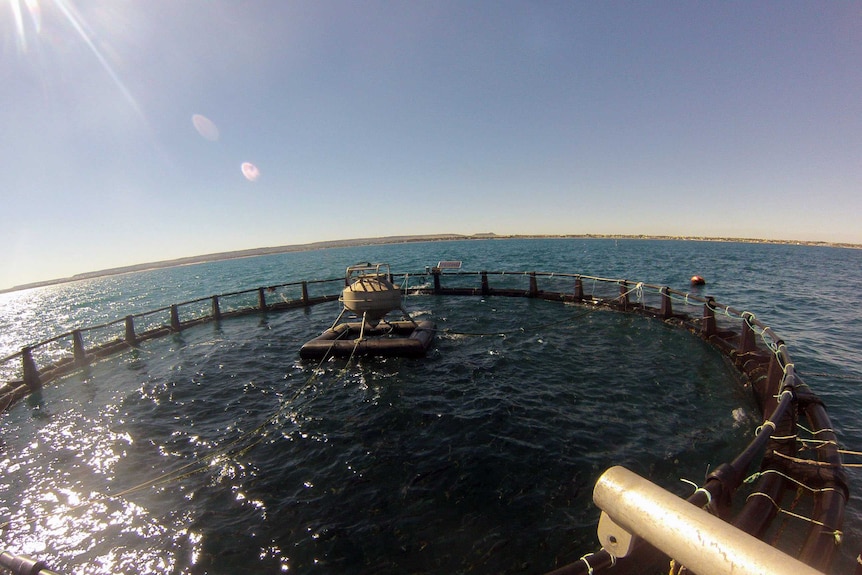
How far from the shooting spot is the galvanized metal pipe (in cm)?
107

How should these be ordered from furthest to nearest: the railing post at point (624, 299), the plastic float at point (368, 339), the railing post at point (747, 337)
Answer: the railing post at point (624, 299) → the plastic float at point (368, 339) → the railing post at point (747, 337)

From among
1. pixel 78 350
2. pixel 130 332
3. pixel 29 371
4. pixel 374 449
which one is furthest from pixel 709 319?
pixel 130 332

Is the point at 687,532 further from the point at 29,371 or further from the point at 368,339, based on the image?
the point at 29,371

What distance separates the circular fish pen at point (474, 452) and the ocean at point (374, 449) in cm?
5

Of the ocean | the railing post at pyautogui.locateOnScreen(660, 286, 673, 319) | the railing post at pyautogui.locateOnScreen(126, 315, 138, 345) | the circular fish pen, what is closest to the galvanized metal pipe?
the circular fish pen

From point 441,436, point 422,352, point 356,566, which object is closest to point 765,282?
point 422,352

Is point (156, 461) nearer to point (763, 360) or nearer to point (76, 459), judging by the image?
point (76, 459)

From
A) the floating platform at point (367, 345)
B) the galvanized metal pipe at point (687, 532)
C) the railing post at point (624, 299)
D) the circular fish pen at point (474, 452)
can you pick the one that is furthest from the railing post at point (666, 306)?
the galvanized metal pipe at point (687, 532)

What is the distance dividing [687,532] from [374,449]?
26.0 feet

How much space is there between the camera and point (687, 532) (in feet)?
4.45

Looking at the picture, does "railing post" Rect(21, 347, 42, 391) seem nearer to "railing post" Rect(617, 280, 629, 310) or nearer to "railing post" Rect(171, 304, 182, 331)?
"railing post" Rect(171, 304, 182, 331)

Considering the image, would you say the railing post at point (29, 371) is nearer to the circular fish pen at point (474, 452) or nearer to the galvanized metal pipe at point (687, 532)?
the circular fish pen at point (474, 452)

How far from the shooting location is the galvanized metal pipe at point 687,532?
3.51ft

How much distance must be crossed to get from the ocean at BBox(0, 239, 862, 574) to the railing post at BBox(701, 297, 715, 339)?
1.93 feet
